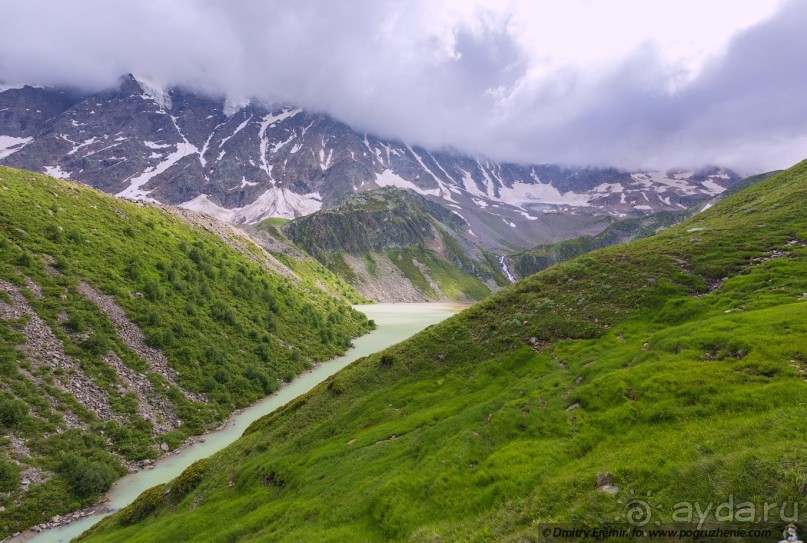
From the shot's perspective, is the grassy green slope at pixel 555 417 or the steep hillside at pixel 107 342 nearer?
the grassy green slope at pixel 555 417

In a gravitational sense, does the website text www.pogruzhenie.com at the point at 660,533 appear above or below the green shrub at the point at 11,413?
below

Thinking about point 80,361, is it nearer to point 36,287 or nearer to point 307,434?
point 36,287

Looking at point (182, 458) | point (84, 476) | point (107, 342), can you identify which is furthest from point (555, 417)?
point (107, 342)

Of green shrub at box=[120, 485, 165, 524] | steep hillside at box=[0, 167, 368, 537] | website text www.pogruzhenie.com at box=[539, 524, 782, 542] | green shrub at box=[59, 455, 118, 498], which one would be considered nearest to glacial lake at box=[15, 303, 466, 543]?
A: green shrub at box=[59, 455, 118, 498]

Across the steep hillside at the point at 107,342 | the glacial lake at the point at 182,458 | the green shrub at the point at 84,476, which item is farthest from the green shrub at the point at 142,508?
the steep hillside at the point at 107,342

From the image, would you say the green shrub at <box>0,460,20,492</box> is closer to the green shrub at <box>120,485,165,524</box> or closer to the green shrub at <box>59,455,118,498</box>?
the green shrub at <box>59,455,118,498</box>

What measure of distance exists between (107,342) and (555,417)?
1982 inches

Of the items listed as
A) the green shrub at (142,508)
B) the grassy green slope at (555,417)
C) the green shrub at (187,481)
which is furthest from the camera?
the green shrub at (187,481)

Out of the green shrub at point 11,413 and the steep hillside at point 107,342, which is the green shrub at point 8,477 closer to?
→ the steep hillside at point 107,342

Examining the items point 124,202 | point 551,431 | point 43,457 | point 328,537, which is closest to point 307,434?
point 328,537

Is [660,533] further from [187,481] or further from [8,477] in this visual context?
[8,477]

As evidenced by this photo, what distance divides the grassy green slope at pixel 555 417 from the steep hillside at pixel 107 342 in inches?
400

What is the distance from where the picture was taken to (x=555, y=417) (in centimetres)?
1781

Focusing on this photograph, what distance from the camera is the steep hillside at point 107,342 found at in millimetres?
32594
